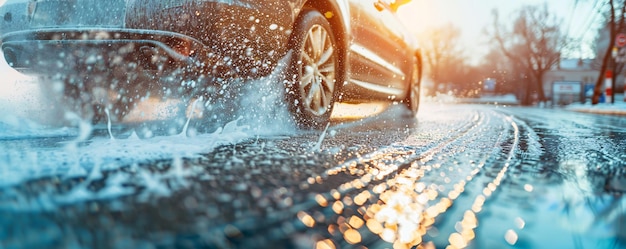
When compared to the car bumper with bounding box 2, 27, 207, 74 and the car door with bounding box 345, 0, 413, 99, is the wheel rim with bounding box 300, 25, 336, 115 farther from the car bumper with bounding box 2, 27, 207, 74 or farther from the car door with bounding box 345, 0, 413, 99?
the car bumper with bounding box 2, 27, 207, 74

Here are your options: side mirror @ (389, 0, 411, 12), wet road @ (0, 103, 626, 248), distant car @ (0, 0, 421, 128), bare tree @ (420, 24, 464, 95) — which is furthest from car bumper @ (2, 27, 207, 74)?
bare tree @ (420, 24, 464, 95)

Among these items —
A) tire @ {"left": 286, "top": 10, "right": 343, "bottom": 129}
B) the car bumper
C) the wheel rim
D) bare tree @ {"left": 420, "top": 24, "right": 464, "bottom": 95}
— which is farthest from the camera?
bare tree @ {"left": 420, "top": 24, "right": 464, "bottom": 95}

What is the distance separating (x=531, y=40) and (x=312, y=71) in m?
38.1

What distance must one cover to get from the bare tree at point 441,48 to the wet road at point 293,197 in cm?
5806

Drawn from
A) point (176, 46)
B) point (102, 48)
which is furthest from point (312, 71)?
point (102, 48)

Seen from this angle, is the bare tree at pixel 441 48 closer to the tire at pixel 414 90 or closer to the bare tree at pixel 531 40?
the bare tree at pixel 531 40

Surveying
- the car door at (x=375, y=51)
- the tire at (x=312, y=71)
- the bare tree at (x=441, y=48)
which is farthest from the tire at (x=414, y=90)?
the bare tree at (x=441, y=48)

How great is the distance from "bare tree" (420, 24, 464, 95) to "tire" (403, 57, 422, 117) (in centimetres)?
5180

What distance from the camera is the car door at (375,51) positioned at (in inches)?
193

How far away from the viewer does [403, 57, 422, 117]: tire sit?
317 inches

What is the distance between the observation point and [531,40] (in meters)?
38.9

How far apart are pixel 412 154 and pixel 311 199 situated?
1.51 m

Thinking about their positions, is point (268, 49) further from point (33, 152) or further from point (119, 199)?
point (119, 199)

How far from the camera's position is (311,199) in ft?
5.69
